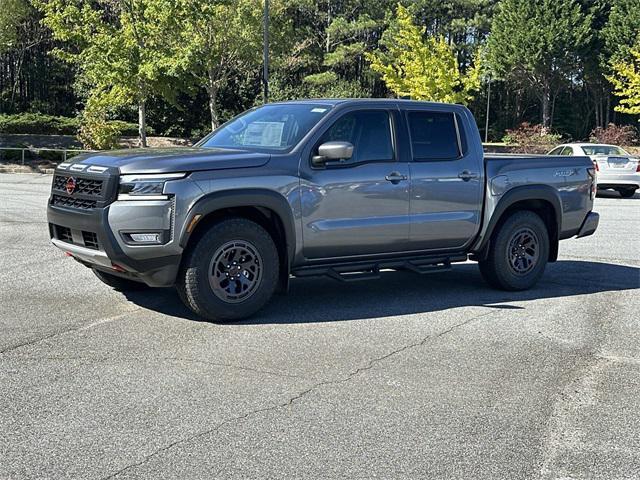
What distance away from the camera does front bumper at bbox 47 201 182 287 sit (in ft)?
20.6

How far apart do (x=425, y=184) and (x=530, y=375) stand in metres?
2.62

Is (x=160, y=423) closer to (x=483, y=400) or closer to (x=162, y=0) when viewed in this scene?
(x=483, y=400)

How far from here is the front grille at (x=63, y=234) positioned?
685 centimetres

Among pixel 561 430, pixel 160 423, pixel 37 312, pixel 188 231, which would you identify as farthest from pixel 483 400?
pixel 37 312

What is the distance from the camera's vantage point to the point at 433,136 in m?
8.01

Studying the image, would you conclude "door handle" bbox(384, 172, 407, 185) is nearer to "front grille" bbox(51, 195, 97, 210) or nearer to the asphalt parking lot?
the asphalt parking lot

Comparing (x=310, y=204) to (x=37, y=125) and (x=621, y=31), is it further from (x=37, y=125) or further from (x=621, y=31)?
(x=621, y=31)

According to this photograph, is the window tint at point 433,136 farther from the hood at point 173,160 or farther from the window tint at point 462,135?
the hood at point 173,160

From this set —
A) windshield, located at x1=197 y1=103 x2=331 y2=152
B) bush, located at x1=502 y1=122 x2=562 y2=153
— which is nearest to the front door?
windshield, located at x1=197 y1=103 x2=331 y2=152

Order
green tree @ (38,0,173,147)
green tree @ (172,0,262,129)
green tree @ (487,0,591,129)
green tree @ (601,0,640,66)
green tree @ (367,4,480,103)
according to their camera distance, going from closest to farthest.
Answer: green tree @ (38,0,173,147) → green tree @ (172,0,262,129) → green tree @ (367,4,480,103) → green tree @ (601,0,640,66) → green tree @ (487,0,591,129)

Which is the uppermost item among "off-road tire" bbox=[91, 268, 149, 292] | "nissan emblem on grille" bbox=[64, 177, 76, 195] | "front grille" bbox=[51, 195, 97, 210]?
"nissan emblem on grille" bbox=[64, 177, 76, 195]

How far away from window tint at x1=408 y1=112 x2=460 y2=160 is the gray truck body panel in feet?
0.29

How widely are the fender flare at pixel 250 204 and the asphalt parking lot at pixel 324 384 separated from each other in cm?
74

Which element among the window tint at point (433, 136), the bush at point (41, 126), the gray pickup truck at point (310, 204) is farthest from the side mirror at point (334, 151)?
the bush at point (41, 126)
